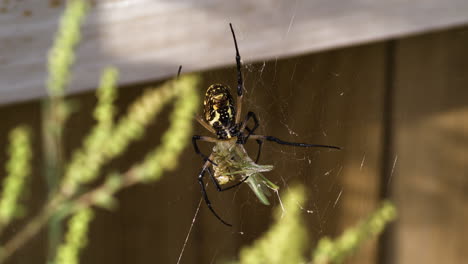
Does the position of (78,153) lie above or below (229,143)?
above

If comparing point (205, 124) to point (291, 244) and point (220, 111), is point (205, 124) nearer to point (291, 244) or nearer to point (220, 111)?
point (220, 111)

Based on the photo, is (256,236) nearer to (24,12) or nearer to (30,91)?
(30,91)

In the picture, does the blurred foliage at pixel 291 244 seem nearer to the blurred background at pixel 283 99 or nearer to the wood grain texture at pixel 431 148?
the blurred background at pixel 283 99

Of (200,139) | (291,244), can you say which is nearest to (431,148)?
(200,139)

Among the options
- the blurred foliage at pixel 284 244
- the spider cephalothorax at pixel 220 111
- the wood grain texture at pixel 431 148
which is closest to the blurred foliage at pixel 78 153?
the spider cephalothorax at pixel 220 111

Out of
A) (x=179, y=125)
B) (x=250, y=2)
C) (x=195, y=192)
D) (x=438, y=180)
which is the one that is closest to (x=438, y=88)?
(x=438, y=180)

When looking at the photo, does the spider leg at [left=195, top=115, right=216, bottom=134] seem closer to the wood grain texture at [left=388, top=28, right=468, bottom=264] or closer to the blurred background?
the blurred background

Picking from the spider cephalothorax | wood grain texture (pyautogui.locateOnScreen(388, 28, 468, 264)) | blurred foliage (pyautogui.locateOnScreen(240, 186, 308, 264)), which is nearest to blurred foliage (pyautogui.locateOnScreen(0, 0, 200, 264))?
the spider cephalothorax
